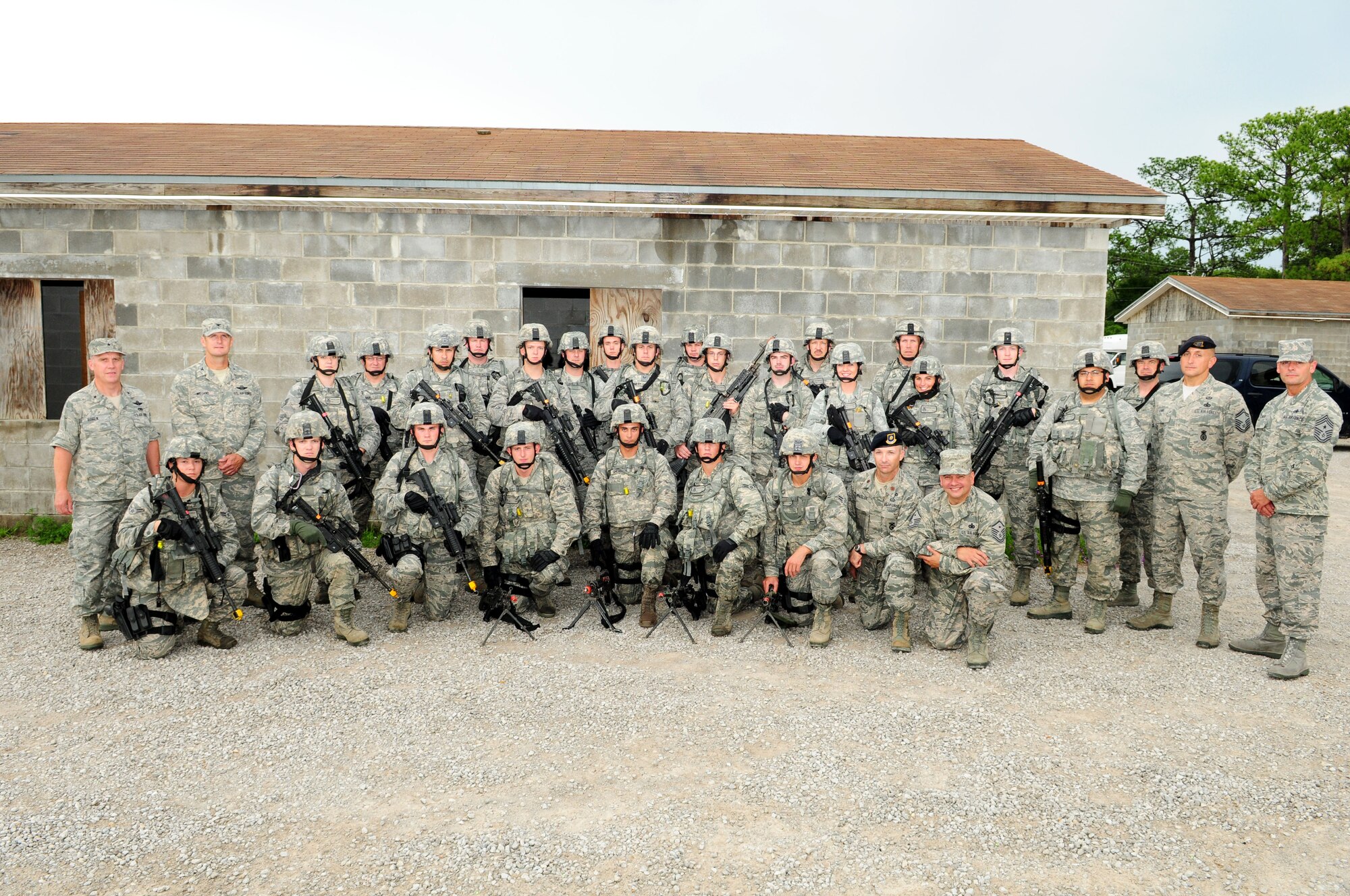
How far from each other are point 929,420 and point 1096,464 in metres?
1.26

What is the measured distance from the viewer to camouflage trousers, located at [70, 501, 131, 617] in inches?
220

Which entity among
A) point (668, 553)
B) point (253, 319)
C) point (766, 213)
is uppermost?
point (766, 213)

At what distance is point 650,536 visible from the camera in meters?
6.03

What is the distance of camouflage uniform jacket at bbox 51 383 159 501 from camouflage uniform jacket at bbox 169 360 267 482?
0.32 meters

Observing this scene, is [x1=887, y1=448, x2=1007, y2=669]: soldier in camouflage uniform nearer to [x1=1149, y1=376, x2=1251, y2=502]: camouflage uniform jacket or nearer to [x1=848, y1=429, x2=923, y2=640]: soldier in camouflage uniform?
[x1=848, y1=429, x2=923, y2=640]: soldier in camouflage uniform

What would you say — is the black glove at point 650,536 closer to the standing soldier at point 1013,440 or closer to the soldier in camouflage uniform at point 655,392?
the soldier in camouflage uniform at point 655,392

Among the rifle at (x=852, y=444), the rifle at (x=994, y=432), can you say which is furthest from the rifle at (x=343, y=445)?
the rifle at (x=994, y=432)

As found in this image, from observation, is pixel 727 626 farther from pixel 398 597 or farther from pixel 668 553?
pixel 398 597

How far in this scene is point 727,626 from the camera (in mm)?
5969

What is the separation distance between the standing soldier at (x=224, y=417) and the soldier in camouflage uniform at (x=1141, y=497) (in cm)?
632

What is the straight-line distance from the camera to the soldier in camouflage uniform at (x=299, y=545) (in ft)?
18.7

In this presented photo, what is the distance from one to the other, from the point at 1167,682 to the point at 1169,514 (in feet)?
4.38

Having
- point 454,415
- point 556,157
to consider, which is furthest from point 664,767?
point 556,157

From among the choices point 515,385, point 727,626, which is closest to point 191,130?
point 515,385
